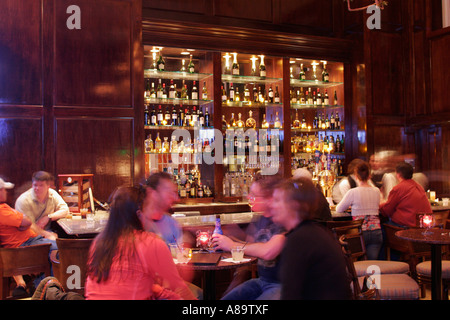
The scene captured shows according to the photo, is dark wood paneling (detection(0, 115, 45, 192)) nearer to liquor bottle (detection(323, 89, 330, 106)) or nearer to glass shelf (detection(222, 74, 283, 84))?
glass shelf (detection(222, 74, 283, 84))

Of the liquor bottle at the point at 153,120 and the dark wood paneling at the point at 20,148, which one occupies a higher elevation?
the liquor bottle at the point at 153,120

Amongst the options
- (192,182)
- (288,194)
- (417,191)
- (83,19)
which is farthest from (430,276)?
(83,19)

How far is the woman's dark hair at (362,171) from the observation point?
15.9 ft

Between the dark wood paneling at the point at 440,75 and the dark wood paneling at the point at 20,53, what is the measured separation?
5464mm

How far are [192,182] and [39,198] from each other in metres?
2.07

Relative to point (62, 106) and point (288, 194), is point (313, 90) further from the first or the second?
point (288, 194)

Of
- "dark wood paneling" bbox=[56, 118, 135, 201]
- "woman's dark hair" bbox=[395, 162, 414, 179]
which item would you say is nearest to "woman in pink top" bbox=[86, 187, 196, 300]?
"dark wood paneling" bbox=[56, 118, 135, 201]

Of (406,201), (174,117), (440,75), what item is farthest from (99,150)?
(440,75)

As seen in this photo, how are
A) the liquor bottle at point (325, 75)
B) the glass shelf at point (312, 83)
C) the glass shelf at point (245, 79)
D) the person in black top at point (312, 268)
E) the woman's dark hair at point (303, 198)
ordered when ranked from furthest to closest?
the liquor bottle at point (325, 75)
the glass shelf at point (312, 83)
the glass shelf at point (245, 79)
the woman's dark hair at point (303, 198)
the person in black top at point (312, 268)

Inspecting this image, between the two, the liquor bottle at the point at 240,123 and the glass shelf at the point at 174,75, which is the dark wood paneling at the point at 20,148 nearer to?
the glass shelf at the point at 174,75

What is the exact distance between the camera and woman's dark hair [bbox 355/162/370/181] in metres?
4.85

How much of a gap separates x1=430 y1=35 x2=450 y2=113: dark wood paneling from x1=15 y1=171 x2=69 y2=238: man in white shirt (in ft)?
17.5

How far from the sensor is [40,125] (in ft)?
17.7

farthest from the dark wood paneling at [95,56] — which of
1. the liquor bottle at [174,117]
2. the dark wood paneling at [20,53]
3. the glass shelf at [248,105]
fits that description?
the glass shelf at [248,105]
